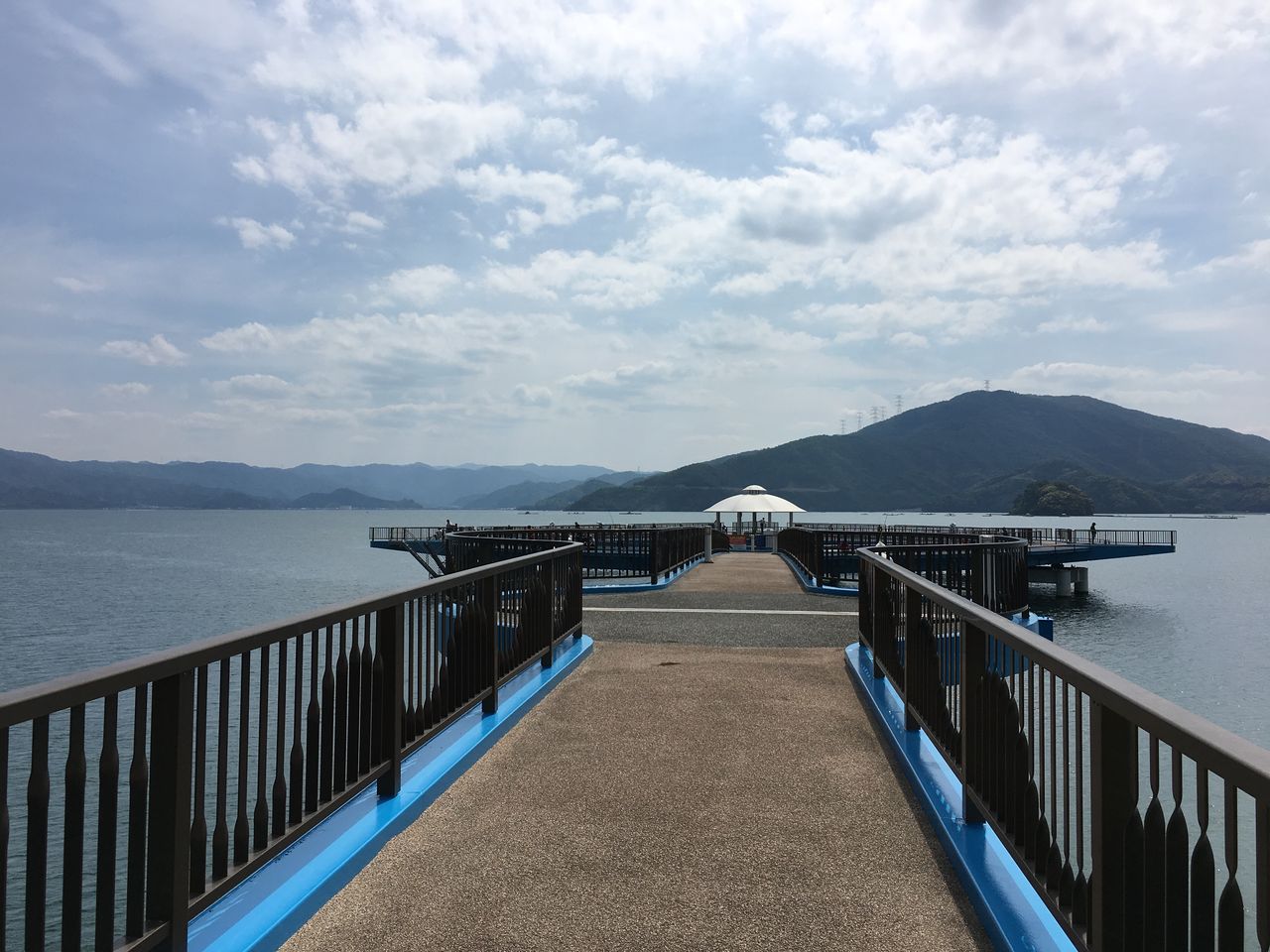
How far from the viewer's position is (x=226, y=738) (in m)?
3.77

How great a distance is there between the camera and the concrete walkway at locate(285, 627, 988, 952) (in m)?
3.30

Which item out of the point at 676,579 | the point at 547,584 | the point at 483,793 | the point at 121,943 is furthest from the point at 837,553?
the point at 121,943

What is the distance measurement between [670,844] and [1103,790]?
91.3 inches

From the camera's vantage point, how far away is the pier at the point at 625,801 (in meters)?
2.31

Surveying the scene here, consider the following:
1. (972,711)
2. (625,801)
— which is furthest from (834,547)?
(972,711)

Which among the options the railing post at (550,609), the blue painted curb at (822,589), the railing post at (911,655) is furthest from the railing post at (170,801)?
the blue painted curb at (822,589)

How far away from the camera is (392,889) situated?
365cm

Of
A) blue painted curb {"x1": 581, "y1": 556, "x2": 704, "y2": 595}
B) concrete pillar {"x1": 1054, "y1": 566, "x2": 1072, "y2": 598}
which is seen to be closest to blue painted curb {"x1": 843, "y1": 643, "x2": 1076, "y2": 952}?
blue painted curb {"x1": 581, "y1": 556, "x2": 704, "y2": 595}

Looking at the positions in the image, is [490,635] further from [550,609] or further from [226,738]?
[226,738]

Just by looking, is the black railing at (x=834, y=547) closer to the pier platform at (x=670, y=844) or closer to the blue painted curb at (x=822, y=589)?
the blue painted curb at (x=822, y=589)

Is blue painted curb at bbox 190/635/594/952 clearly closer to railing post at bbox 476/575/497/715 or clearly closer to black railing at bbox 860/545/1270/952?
railing post at bbox 476/575/497/715

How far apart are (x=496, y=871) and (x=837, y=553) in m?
15.2

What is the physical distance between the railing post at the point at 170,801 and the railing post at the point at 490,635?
3.34 metres

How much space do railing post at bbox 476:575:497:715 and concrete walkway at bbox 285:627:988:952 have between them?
301 mm
